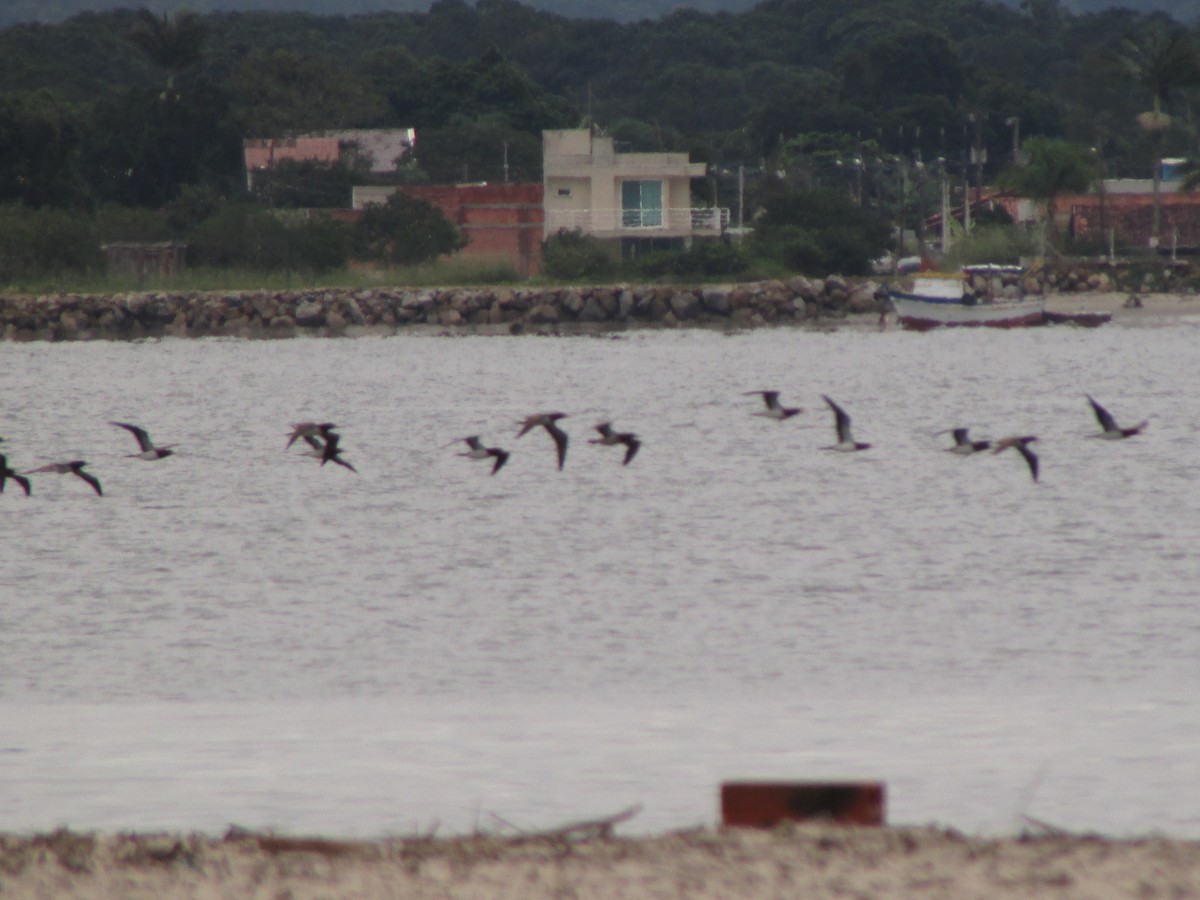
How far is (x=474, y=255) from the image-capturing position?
249 ft

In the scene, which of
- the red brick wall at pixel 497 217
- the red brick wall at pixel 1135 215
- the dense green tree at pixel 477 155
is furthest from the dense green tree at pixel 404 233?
the red brick wall at pixel 1135 215

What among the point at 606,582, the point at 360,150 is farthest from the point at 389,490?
the point at 360,150

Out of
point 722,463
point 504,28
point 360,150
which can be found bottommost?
point 722,463

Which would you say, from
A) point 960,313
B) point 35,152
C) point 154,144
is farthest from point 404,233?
point 960,313

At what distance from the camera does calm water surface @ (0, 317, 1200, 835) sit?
9.77m

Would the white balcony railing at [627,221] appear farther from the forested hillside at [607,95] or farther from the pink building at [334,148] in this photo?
the pink building at [334,148]

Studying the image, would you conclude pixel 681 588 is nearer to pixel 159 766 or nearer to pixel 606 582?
pixel 606 582

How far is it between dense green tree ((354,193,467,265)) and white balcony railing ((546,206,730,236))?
3.81m

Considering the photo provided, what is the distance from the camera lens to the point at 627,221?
73750 mm

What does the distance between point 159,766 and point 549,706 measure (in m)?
2.73

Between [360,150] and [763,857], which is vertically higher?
[360,150]

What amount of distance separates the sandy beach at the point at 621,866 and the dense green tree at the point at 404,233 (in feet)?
210

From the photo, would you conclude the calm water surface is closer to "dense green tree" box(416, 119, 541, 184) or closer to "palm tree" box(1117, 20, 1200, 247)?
"palm tree" box(1117, 20, 1200, 247)

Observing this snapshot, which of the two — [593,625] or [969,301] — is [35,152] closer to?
[969,301]
